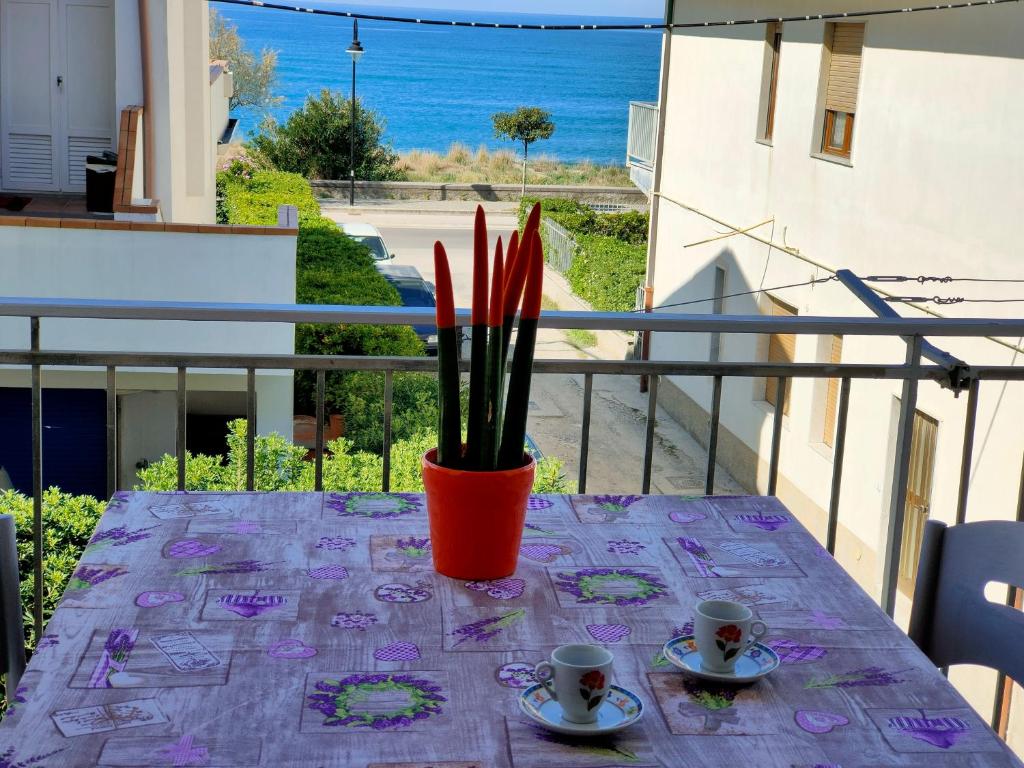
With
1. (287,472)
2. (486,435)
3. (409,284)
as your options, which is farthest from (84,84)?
(409,284)

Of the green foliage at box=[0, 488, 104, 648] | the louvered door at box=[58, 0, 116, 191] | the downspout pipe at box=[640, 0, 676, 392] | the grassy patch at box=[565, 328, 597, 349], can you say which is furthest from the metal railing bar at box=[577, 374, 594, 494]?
the grassy patch at box=[565, 328, 597, 349]

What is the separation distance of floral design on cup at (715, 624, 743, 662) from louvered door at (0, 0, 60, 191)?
9.76 metres

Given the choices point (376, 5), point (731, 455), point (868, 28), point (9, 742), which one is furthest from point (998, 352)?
point (376, 5)

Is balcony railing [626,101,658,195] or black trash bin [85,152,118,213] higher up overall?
balcony railing [626,101,658,195]

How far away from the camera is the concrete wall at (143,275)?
23.7 ft

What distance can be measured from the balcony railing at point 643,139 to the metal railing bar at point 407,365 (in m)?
13.0

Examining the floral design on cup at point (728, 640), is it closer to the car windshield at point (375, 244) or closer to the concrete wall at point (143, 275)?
the concrete wall at point (143, 275)

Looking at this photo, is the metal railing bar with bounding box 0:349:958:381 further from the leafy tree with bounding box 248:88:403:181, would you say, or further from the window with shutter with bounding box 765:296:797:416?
the leafy tree with bounding box 248:88:403:181

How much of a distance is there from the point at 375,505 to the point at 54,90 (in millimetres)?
9163

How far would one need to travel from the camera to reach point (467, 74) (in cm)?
7594

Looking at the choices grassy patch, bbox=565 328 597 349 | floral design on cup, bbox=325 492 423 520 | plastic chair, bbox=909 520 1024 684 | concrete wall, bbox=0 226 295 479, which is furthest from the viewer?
grassy patch, bbox=565 328 597 349

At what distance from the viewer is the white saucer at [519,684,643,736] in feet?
3.77

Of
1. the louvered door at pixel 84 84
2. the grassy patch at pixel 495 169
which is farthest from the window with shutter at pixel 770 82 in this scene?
the grassy patch at pixel 495 169

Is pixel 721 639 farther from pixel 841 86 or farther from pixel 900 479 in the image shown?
pixel 841 86
